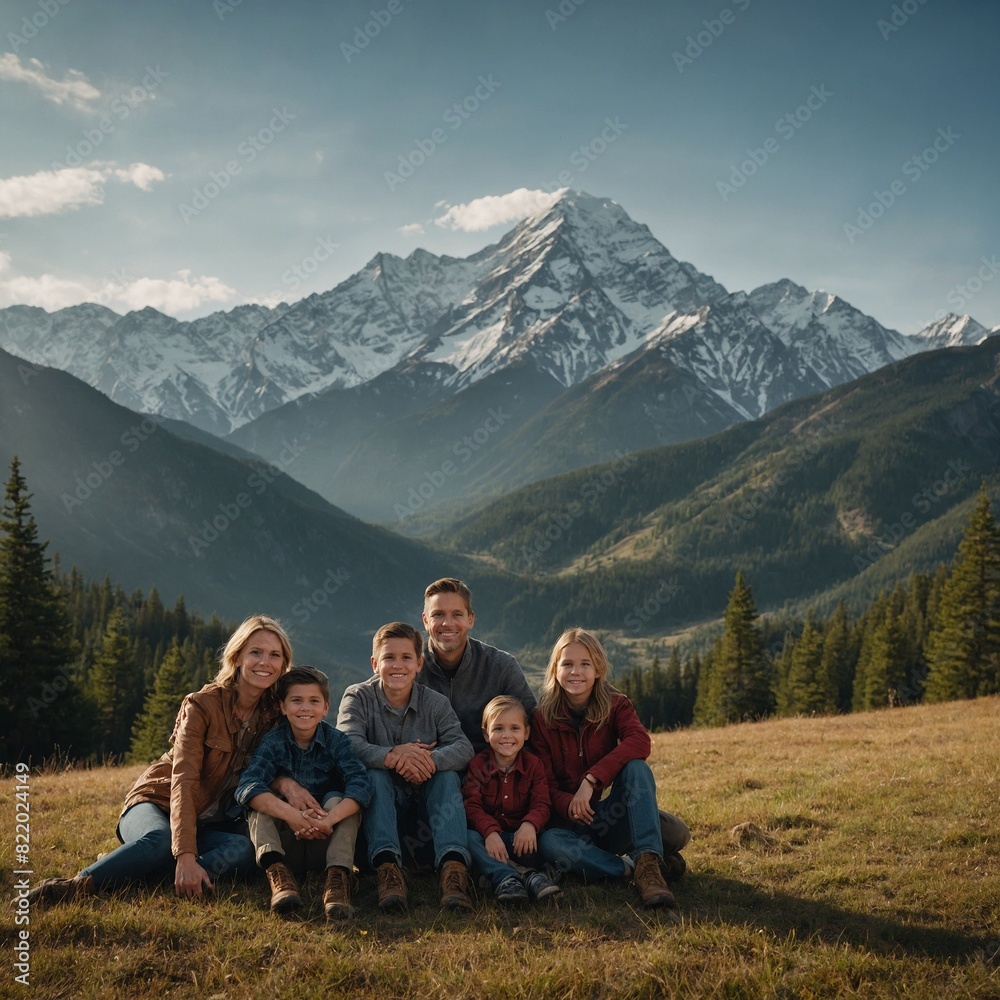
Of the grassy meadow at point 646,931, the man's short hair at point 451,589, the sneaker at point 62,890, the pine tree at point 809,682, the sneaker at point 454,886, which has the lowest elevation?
the pine tree at point 809,682

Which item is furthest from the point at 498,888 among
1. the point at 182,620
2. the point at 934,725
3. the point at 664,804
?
the point at 182,620

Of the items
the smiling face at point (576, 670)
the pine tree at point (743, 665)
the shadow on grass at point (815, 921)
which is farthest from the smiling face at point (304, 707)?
the pine tree at point (743, 665)

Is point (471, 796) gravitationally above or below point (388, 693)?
below

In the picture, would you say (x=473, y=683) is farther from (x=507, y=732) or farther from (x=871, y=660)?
(x=871, y=660)

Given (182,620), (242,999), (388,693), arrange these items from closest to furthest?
(242,999) < (388,693) < (182,620)

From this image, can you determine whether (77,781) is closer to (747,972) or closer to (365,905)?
(365,905)

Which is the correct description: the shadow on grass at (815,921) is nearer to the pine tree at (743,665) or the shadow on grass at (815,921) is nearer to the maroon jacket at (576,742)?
the maroon jacket at (576,742)

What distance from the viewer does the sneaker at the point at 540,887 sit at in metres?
7.36

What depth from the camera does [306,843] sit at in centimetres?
774

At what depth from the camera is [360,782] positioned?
7.94m

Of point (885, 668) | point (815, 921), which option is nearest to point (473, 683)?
point (815, 921)

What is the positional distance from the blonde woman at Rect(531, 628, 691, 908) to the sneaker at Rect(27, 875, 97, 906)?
15.1ft

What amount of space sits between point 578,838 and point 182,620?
4239 inches

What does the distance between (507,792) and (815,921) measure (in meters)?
3.34
